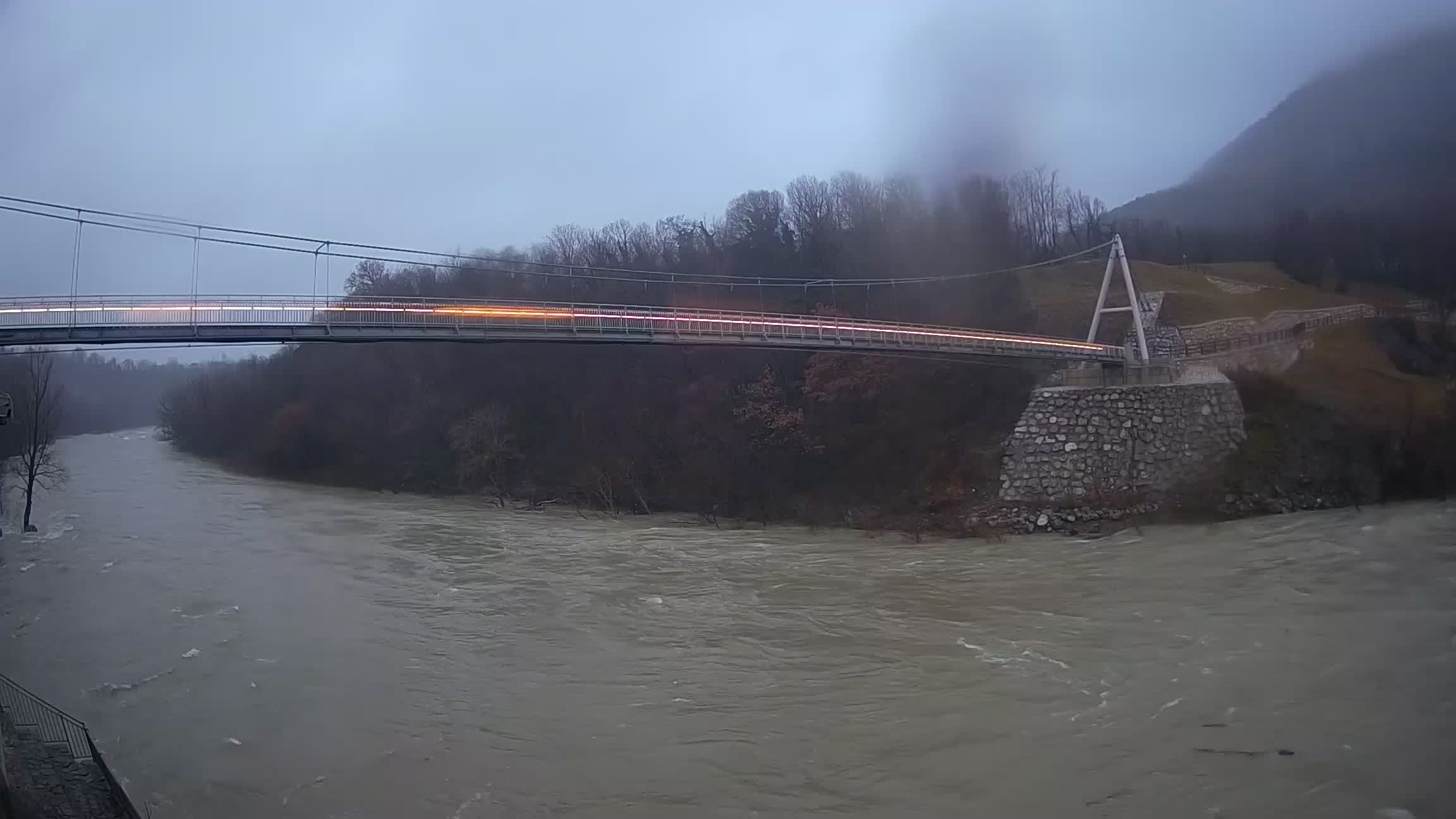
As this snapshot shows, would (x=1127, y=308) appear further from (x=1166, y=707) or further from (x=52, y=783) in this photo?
(x=52, y=783)

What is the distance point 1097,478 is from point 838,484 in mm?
7792

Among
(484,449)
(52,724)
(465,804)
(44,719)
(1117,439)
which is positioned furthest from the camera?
(484,449)

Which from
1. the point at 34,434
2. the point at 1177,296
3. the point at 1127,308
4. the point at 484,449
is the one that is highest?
the point at 1177,296

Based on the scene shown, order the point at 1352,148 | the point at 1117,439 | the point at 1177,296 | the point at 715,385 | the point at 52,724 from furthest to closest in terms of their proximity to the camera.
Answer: the point at 715,385, the point at 1177,296, the point at 1117,439, the point at 1352,148, the point at 52,724

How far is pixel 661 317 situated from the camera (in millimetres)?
22141

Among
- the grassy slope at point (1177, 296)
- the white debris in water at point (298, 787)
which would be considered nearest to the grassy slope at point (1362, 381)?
the grassy slope at point (1177, 296)

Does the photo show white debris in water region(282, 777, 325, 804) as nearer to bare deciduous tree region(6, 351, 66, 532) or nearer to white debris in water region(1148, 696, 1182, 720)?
white debris in water region(1148, 696, 1182, 720)

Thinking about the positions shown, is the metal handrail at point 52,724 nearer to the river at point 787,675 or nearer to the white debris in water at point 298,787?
the river at point 787,675

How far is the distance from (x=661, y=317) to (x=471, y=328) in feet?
16.8

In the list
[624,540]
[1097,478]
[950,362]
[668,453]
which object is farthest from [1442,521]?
[668,453]

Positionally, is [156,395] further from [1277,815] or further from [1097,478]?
[1277,815]

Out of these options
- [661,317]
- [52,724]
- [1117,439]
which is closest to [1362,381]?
[1117,439]

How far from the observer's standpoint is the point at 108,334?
15.8 meters

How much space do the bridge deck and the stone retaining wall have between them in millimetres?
1868
